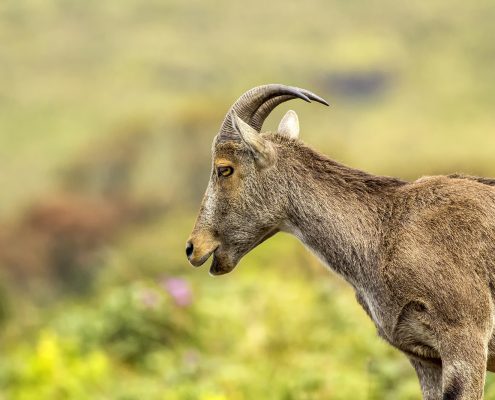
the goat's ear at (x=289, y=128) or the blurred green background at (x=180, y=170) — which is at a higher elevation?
the goat's ear at (x=289, y=128)

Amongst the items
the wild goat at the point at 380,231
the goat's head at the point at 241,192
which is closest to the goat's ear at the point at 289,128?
the wild goat at the point at 380,231

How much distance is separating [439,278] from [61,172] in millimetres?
47057

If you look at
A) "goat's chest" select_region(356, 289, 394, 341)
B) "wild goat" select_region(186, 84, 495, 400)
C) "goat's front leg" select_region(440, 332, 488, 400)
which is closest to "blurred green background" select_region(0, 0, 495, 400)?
"goat's chest" select_region(356, 289, 394, 341)

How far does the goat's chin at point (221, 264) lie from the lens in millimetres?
7293

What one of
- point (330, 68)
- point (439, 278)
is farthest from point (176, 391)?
point (330, 68)

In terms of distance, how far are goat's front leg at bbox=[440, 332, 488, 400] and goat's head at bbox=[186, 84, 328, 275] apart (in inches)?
62.8

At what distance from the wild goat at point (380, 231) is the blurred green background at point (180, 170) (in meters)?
1.80

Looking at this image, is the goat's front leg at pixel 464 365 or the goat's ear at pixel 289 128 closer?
the goat's front leg at pixel 464 365

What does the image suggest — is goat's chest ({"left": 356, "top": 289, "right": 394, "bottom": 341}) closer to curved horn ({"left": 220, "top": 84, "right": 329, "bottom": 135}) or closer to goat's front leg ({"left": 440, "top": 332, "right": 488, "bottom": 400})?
goat's front leg ({"left": 440, "top": 332, "right": 488, "bottom": 400})

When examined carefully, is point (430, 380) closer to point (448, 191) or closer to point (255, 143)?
point (448, 191)

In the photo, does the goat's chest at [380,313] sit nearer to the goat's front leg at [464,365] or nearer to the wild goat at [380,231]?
the wild goat at [380,231]

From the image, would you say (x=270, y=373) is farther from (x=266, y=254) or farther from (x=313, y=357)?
(x=266, y=254)

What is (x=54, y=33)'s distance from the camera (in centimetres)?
15412

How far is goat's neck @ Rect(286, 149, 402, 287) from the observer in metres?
6.89
